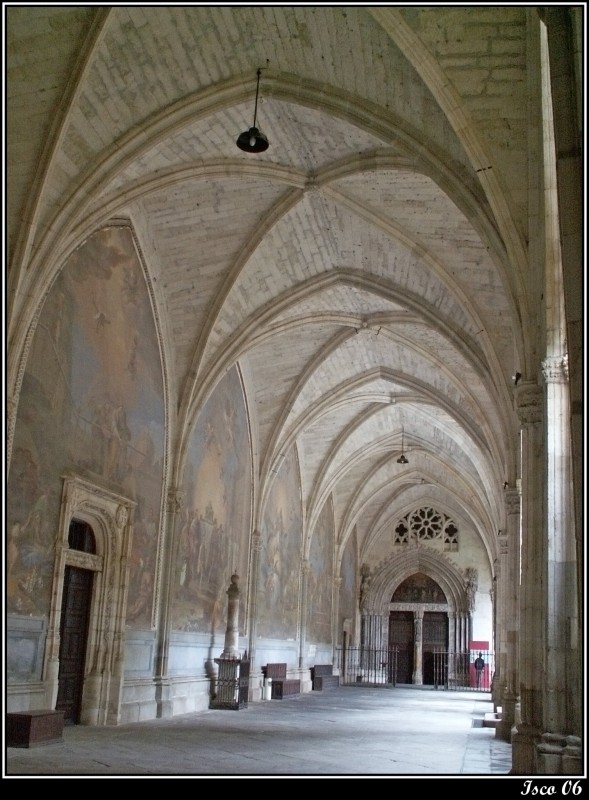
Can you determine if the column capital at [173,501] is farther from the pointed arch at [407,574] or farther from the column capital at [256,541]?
the pointed arch at [407,574]

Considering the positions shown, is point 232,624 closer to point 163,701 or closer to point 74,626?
point 163,701

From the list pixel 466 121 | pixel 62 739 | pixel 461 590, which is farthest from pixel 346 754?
pixel 461 590

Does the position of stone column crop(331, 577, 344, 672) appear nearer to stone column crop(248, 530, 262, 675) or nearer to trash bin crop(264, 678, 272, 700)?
trash bin crop(264, 678, 272, 700)

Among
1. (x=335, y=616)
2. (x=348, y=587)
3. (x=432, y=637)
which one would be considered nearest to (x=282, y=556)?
(x=335, y=616)

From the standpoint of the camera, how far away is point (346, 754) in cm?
922

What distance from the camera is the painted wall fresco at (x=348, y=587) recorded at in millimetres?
31312

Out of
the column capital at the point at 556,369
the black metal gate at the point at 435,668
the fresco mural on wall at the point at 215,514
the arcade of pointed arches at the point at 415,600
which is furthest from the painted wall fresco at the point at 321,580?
the column capital at the point at 556,369

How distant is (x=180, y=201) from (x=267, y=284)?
274cm

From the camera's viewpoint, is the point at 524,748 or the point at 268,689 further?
the point at 268,689

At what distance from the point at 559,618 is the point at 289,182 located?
818cm

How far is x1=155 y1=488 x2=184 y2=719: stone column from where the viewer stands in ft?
45.5

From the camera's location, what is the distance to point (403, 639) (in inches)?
1348

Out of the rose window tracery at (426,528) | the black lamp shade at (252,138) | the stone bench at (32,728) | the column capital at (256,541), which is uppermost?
the black lamp shade at (252,138)

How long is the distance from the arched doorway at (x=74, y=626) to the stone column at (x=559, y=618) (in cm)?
695
